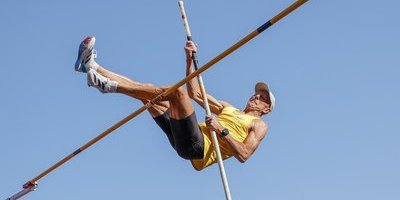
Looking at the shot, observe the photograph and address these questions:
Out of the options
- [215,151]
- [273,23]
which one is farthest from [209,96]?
[273,23]

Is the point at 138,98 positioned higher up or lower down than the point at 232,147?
higher up

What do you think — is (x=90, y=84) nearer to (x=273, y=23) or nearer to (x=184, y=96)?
(x=184, y=96)

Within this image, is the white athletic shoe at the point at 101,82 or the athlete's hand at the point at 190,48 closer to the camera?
the white athletic shoe at the point at 101,82

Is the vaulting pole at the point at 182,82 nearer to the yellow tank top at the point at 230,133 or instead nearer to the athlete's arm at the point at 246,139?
the athlete's arm at the point at 246,139

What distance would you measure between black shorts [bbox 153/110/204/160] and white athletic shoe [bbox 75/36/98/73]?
0.91m

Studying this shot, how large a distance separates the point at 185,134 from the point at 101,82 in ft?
3.20

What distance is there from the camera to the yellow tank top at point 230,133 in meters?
7.98

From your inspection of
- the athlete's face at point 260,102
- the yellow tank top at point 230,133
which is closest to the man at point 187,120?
the yellow tank top at point 230,133

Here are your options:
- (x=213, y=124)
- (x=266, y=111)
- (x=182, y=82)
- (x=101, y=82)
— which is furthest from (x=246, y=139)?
(x=101, y=82)

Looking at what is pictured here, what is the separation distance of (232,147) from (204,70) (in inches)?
35.7

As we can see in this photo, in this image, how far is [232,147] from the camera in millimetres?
7676

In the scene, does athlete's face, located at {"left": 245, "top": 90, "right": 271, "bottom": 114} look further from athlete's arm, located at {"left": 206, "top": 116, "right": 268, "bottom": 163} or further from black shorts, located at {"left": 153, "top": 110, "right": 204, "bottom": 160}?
black shorts, located at {"left": 153, "top": 110, "right": 204, "bottom": 160}

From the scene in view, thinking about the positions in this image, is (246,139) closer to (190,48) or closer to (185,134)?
(185,134)

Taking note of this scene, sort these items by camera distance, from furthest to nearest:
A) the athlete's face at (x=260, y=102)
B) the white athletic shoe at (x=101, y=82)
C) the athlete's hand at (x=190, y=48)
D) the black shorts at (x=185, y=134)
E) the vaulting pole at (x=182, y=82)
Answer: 1. the athlete's face at (x=260, y=102)
2. the athlete's hand at (x=190, y=48)
3. the black shorts at (x=185, y=134)
4. the white athletic shoe at (x=101, y=82)
5. the vaulting pole at (x=182, y=82)
